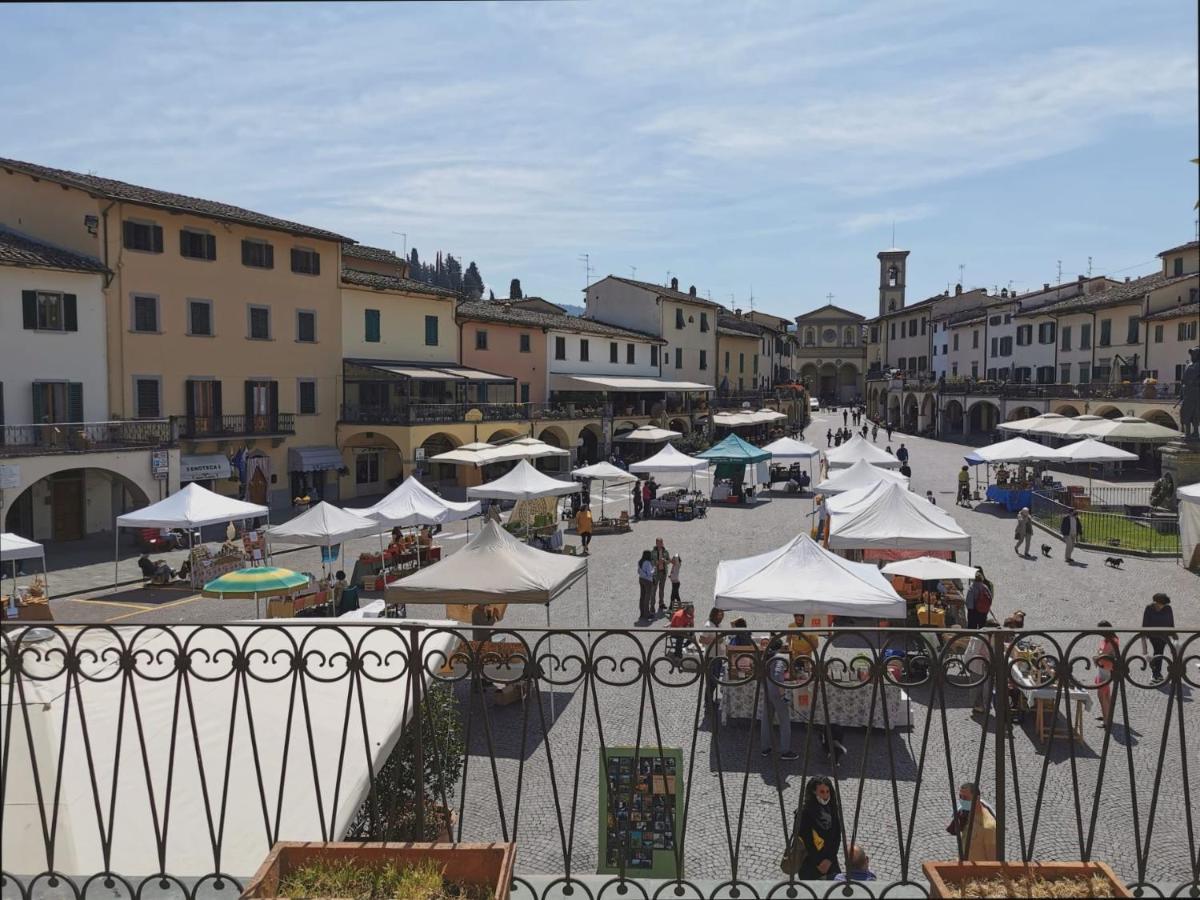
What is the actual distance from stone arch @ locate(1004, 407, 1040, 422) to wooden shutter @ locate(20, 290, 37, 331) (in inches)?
2135

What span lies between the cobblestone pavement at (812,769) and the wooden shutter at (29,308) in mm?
12526

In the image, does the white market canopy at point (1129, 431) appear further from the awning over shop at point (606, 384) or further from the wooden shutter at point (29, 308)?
the wooden shutter at point (29, 308)

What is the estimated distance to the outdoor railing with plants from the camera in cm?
409

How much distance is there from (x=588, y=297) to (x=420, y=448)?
32551 mm

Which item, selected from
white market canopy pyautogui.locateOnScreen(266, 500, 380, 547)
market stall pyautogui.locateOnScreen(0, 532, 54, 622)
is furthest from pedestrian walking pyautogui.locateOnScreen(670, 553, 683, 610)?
market stall pyautogui.locateOnScreen(0, 532, 54, 622)

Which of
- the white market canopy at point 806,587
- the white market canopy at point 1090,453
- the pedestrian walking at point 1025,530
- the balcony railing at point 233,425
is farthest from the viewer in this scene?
the balcony railing at point 233,425

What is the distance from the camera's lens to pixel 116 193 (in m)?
30.0

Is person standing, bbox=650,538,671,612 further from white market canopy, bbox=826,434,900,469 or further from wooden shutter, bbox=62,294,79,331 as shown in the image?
wooden shutter, bbox=62,294,79,331

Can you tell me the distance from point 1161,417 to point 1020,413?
52.9 ft

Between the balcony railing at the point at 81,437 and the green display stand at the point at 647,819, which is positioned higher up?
the balcony railing at the point at 81,437

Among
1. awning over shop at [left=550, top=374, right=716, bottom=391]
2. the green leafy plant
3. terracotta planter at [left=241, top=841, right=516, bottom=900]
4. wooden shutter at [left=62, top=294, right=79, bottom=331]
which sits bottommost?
the green leafy plant

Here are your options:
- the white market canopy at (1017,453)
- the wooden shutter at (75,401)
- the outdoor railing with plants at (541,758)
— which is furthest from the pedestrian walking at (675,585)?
the wooden shutter at (75,401)

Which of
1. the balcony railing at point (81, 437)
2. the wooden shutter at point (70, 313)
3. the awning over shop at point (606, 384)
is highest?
the wooden shutter at point (70, 313)

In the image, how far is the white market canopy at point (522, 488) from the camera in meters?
25.5
